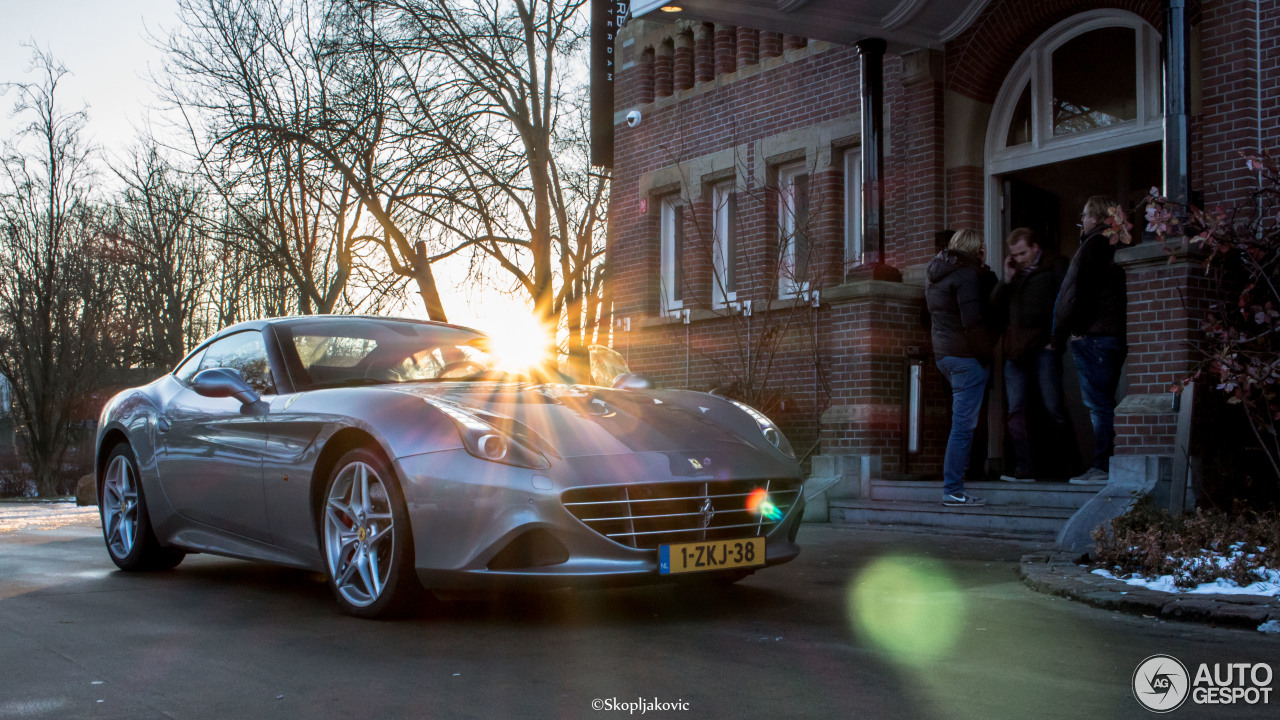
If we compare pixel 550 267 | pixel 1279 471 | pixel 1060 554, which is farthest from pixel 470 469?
pixel 550 267

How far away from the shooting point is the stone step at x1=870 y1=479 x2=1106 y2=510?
27.4 ft

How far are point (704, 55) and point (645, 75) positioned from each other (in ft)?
3.75

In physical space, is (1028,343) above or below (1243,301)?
below

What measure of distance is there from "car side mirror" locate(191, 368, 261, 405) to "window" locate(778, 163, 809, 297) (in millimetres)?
7963

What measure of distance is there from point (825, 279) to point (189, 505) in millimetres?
8054

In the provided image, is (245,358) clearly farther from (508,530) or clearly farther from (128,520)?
(508,530)

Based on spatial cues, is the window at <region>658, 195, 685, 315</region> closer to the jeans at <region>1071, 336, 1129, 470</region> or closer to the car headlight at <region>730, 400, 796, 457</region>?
the jeans at <region>1071, 336, 1129, 470</region>

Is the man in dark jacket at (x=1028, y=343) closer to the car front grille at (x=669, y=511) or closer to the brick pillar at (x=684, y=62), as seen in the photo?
the car front grille at (x=669, y=511)

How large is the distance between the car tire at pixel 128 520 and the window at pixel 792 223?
25.0 feet

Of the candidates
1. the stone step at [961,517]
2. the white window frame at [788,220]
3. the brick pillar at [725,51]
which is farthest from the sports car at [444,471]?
the brick pillar at [725,51]

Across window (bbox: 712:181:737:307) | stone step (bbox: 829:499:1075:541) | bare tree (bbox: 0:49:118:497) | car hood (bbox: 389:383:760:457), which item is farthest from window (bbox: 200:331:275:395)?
bare tree (bbox: 0:49:118:497)

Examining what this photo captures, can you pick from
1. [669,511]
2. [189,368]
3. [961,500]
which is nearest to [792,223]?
[961,500]

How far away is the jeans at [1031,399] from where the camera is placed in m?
8.93

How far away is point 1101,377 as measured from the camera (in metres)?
8.53
